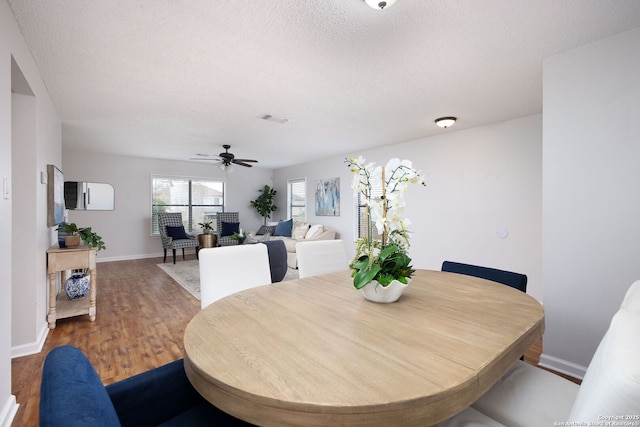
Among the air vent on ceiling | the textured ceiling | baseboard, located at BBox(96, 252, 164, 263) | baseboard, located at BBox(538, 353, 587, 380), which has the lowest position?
baseboard, located at BBox(538, 353, 587, 380)

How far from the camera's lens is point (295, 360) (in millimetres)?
835

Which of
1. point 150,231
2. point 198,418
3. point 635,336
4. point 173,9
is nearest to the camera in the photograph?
point 635,336

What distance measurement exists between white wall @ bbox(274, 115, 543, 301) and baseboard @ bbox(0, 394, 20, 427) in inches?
157

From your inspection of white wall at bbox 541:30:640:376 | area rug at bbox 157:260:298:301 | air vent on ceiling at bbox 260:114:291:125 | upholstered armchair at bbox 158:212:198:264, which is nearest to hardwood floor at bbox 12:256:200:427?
area rug at bbox 157:260:298:301

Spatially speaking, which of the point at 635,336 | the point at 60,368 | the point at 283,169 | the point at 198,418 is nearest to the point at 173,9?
the point at 60,368

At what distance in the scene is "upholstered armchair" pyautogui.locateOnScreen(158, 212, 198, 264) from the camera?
6355 millimetres

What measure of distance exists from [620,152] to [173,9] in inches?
118

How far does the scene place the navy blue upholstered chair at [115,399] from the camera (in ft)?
1.63

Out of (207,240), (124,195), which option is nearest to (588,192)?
(207,240)

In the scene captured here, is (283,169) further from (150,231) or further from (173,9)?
(173,9)

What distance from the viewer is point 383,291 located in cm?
132

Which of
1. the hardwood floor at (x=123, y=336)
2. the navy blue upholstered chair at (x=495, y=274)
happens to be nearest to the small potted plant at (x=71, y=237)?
the hardwood floor at (x=123, y=336)

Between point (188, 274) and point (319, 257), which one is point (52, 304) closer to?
point (188, 274)

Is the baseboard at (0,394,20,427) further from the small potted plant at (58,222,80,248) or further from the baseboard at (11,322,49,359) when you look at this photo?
the small potted plant at (58,222,80,248)
